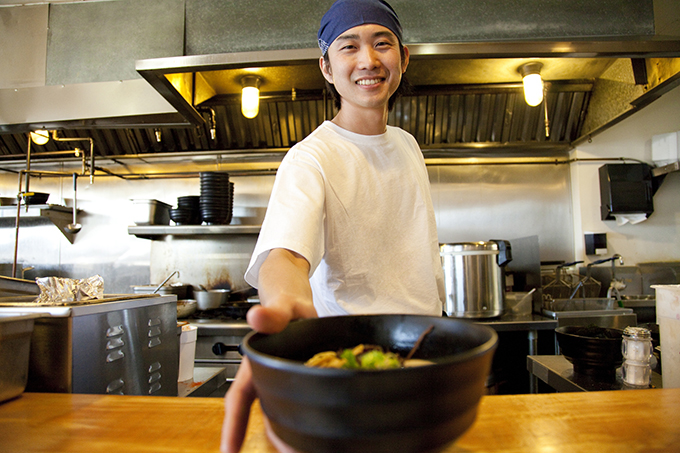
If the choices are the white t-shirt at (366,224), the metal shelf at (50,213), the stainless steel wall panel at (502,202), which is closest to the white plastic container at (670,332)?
the white t-shirt at (366,224)

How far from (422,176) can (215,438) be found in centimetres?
93

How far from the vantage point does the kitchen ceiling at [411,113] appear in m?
3.12

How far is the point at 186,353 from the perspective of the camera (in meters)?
2.21

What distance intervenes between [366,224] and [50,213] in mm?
3886

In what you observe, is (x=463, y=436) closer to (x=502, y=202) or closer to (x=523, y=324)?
(x=523, y=324)

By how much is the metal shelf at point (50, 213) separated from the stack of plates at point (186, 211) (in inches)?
47.7

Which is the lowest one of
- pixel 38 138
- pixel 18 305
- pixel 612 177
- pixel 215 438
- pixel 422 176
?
pixel 215 438

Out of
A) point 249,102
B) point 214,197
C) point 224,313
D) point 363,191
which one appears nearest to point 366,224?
point 363,191

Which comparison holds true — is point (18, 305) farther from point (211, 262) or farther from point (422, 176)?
point (211, 262)

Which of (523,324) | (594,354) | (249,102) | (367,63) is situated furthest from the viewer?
(249,102)

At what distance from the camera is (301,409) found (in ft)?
1.16

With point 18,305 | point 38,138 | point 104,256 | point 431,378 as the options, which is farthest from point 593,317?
point 38,138

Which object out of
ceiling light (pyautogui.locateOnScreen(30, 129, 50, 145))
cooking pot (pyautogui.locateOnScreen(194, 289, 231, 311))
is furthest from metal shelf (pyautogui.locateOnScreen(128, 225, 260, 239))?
ceiling light (pyautogui.locateOnScreen(30, 129, 50, 145))

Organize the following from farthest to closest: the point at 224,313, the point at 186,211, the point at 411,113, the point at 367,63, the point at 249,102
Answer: the point at 411,113 < the point at 186,211 < the point at 224,313 < the point at 249,102 < the point at 367,63
